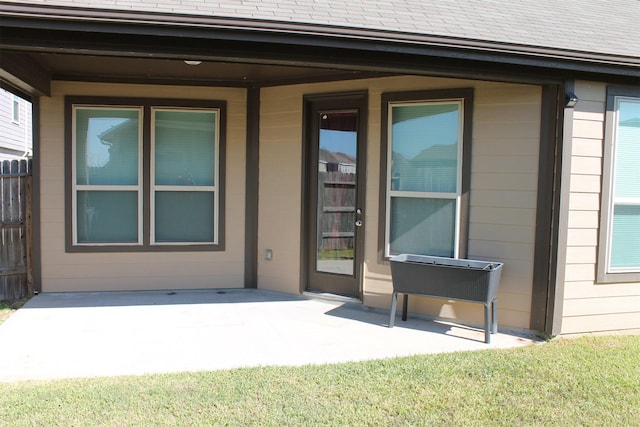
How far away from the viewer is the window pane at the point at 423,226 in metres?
4.81

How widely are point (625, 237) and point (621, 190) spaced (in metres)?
0.45

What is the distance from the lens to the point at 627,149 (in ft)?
14.7

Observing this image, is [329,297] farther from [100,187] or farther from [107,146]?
[107,146]

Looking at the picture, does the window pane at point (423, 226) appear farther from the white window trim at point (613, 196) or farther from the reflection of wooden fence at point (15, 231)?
the reflection of wooden fence at point (15, 231)

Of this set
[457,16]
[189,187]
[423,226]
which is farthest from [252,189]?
[457,16]

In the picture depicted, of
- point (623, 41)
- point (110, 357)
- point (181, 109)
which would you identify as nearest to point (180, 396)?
point (110, 357)

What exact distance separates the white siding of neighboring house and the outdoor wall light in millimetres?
10530

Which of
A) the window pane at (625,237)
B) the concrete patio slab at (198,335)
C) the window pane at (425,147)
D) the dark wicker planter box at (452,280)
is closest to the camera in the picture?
the concrete patio slab at (198,335)

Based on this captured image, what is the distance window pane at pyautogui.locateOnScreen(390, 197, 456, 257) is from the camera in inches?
189

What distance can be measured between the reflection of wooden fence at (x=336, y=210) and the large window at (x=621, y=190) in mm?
2521

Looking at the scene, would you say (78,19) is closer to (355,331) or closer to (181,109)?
(181,109)

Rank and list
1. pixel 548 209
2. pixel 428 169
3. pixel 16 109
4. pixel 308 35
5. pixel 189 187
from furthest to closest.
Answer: pixel 16 109, pixel 189 187, pixel 428 169, pixel 548 209, pixel 308 35

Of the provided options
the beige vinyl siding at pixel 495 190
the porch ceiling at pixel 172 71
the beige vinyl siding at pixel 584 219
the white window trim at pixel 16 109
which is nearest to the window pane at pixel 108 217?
the porch ceiling at pixel 172 71

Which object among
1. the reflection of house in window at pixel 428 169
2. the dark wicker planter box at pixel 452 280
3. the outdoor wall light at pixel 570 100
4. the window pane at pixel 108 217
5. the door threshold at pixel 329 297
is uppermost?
the outdoor wall light at pixel 570 100
